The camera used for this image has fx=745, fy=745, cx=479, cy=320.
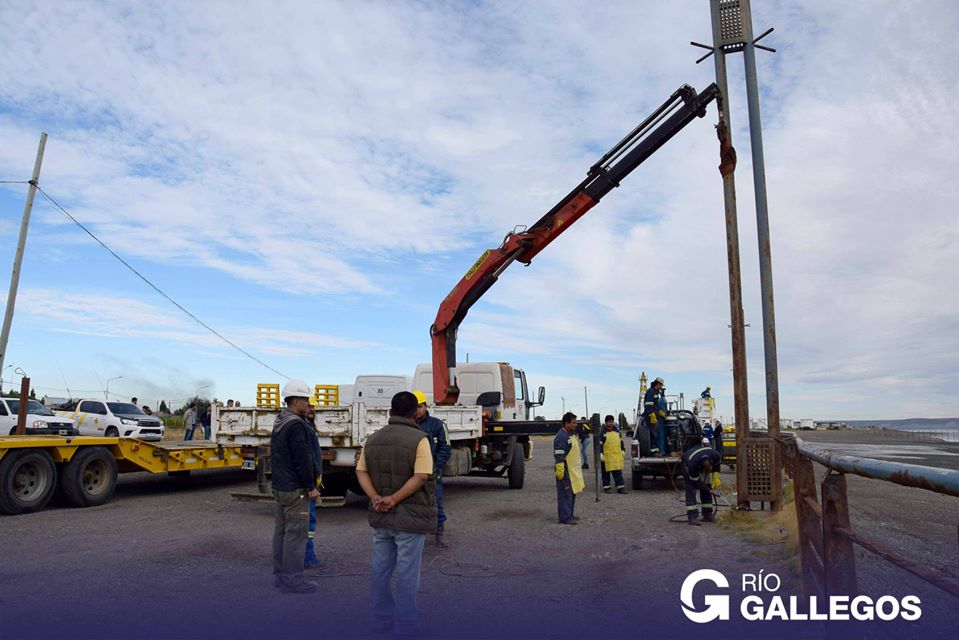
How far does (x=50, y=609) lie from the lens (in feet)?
19.5

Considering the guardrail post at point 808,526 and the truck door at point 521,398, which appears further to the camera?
the truck door at point 521,398

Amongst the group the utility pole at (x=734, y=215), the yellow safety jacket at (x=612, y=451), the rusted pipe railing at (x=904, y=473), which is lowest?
the yellow safety jacket at (x=612, y=451)

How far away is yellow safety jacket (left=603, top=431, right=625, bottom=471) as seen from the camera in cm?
1560

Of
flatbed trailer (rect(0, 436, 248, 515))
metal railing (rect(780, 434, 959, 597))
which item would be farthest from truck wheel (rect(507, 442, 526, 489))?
metal railing (rect(780, 434, 959, 597))

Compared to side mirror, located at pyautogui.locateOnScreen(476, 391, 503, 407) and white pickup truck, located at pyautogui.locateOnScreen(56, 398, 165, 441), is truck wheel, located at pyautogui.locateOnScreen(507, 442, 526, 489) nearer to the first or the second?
side mirror, located at pyautogui.locateOnScreen(476, 391, 503, 407)

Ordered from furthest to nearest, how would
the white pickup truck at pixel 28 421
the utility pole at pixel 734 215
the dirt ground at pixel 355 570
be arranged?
the white pickup truck at pixel 28 421 < the utility pole at pixel 734 215 < the dirt ground at pixel 355 570

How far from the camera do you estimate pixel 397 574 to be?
5137mm

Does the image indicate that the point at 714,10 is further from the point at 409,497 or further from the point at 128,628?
the point at 128,628

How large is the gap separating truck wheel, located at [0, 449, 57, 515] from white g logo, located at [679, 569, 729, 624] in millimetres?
10009

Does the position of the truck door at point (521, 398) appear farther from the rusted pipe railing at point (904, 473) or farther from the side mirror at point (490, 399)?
the rusted pipe railing at point (904, 473)

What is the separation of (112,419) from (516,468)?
43.8 ft

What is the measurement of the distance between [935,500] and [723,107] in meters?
8.78

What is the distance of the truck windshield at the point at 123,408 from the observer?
22.6m

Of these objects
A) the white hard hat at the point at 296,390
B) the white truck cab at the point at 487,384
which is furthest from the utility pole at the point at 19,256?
the white hard hat at the point at 296,390
